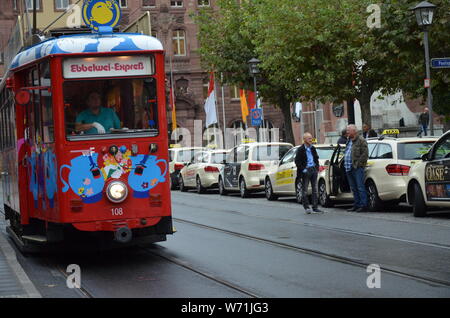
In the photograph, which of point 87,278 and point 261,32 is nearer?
point 87,278

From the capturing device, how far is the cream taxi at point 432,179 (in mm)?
17359

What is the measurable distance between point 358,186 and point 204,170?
13.9 meters

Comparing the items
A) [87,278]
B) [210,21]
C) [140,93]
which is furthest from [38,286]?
[210,21]

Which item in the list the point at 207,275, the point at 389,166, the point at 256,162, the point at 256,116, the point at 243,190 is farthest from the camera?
the point at 256,116

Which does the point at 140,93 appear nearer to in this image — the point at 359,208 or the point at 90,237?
the point at 90,237

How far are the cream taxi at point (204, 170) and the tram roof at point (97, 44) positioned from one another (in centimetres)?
2075

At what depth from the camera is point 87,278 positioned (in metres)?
11.3

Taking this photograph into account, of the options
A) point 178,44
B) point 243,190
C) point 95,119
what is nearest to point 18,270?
point 95,119

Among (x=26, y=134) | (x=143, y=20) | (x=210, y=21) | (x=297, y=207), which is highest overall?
(x=210, y=21)

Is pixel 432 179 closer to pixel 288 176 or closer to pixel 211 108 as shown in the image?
pixel 288 176

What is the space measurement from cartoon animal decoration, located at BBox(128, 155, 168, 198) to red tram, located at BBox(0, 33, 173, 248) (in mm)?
13

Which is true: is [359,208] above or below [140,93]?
below

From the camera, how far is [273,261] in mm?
12320
